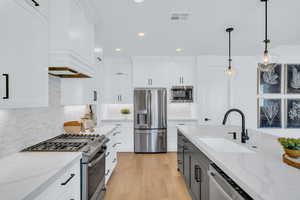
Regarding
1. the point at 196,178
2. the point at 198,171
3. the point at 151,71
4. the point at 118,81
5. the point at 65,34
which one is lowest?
the point at 196,178

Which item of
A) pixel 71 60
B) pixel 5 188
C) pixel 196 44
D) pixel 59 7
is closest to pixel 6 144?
pixel 5 188

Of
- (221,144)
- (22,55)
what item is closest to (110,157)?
(221,144)

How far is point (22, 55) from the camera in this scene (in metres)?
1.38

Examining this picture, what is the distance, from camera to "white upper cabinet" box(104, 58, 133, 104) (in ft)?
18.2

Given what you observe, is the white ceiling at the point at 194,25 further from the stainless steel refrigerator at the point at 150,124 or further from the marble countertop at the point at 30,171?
the marble countertop at the point at 30,171

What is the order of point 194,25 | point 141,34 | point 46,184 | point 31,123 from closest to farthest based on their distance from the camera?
point 46,184 < point 31,123 < point 194,25 < point 141,34

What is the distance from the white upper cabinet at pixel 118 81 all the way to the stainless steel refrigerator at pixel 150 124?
1.54 feet

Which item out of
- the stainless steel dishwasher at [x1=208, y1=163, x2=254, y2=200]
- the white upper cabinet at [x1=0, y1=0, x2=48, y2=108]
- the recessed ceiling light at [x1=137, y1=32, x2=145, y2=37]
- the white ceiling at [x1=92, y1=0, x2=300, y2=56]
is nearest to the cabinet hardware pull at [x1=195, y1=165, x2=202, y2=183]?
the stainless steel dishwasher at [x1=208, y1=163, x2=254, y2=200]

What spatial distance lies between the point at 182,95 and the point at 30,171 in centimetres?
444

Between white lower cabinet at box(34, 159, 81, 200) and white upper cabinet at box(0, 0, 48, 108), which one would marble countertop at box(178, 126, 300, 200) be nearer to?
white lower cabinet at box(34, 159, 81, 200)

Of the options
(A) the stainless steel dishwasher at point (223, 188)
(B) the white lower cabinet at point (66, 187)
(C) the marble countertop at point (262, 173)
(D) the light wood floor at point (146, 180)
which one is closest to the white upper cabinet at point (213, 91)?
(D) the light wood floor at point (146, 180)

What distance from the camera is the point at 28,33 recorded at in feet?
4.79

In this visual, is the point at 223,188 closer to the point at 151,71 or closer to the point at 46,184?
the point at 46,184

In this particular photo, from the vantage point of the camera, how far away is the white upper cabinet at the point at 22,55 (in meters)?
1.19
